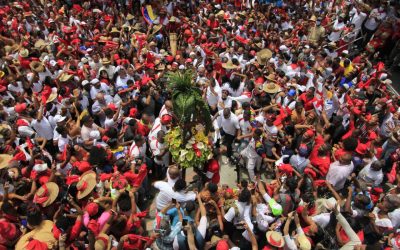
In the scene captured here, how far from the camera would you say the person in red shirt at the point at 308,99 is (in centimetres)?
757

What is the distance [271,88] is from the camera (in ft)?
26.8

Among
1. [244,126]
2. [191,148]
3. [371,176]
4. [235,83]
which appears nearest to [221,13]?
[235,83]

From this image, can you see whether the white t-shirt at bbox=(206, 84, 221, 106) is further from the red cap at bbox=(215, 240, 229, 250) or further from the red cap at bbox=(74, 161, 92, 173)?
the red cap at bbox=(215, 240, 229, 250)

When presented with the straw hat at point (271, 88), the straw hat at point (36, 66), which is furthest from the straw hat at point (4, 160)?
the straw hat at point (271, 88)

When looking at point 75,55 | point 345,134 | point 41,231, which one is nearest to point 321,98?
point 345,134

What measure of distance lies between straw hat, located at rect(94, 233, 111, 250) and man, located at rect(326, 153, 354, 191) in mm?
4052

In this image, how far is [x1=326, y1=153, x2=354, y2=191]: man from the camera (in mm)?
5688

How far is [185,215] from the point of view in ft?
17.1

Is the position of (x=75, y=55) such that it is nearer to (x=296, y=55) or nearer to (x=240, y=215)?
(x=296, y=55)

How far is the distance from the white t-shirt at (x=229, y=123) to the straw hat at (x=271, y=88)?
1.59 m

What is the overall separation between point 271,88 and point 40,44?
7680 millimetres

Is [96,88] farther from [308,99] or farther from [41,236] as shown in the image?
[308,99]

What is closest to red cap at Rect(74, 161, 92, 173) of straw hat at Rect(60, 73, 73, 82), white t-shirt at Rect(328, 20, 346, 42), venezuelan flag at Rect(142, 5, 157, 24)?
straw hat at Rect(60, 73, 73, 82)

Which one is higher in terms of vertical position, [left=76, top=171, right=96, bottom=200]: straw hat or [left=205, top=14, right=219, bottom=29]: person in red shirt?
[left=205, top=14, right=219, bottom=29]: person in red shirt
